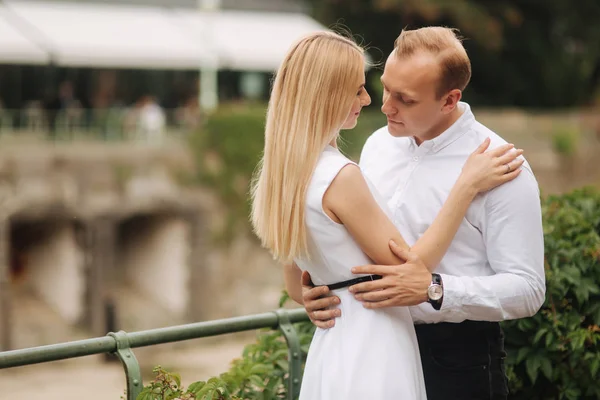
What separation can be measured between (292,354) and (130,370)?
0.74 m

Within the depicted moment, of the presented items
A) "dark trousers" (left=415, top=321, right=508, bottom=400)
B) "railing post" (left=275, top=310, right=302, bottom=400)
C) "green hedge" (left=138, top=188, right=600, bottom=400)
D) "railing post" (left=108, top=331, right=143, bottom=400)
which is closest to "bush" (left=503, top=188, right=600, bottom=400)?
"green hedge" (left=138, top=188, right=600, bottom=400)

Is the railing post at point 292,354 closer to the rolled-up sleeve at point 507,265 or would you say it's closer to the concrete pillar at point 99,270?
the rolled-up sleeve at point 507,265

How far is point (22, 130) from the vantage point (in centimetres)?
2195

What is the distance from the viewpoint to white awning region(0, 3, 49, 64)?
23656 millimetres

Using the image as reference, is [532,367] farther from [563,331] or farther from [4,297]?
[4,297]

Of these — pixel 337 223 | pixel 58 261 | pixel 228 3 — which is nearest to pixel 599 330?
pixel 337 223

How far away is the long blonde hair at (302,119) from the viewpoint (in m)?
2.66

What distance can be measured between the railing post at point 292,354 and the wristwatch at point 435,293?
103 centimetres

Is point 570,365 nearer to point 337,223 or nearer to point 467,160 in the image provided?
point 467,160

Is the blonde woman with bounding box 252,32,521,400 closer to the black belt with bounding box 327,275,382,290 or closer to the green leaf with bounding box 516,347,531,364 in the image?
the black belt with bounding box 327,275,382,290

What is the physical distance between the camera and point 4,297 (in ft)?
71.0

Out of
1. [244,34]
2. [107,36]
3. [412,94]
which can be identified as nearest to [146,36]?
[107,36]

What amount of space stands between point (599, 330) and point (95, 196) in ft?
65.3

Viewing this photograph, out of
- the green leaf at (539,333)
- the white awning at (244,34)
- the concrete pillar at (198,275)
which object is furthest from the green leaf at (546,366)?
the white awning at (244,34)
